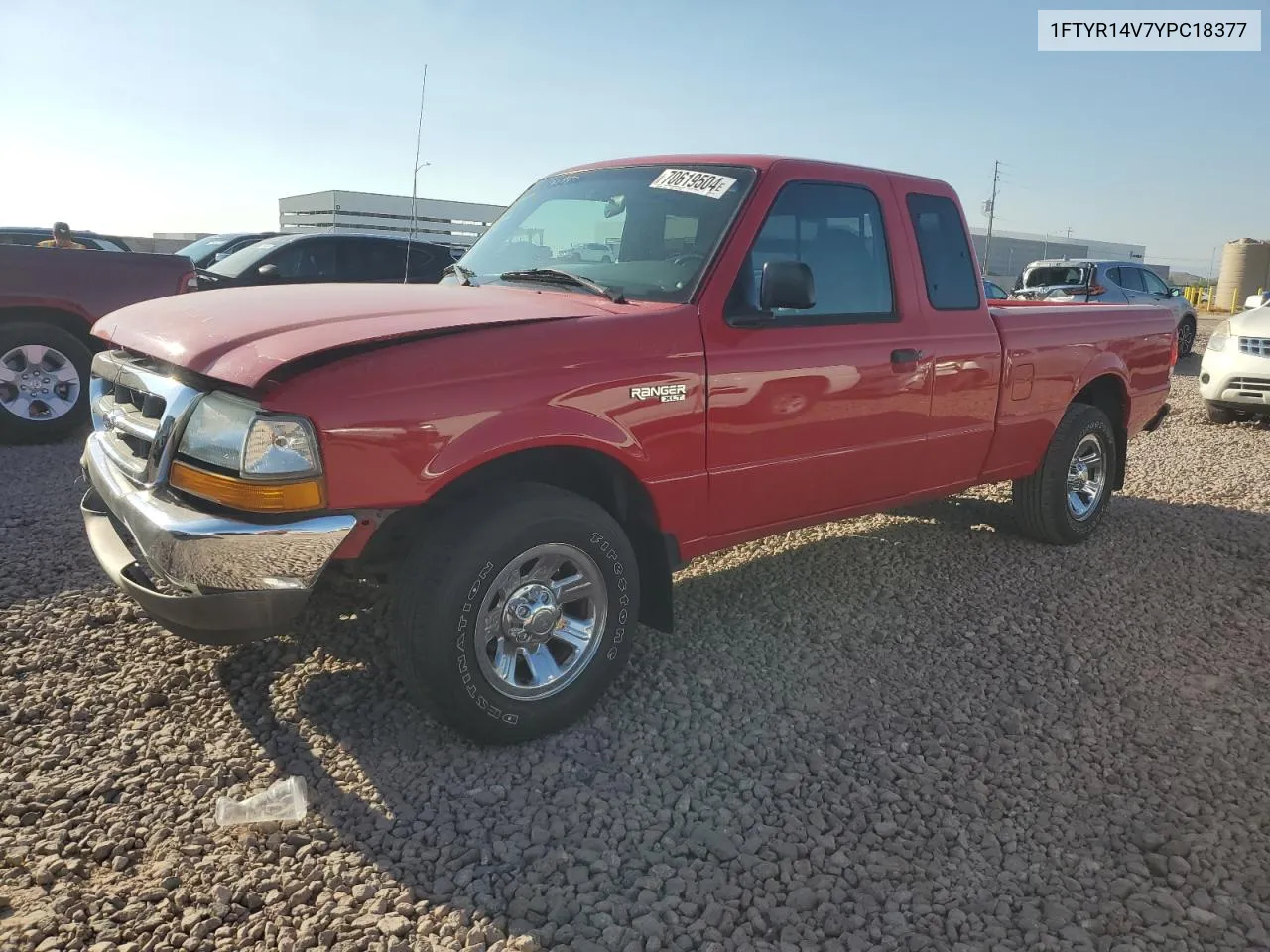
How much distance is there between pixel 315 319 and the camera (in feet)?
9.50

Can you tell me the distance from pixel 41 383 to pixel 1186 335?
706 inches

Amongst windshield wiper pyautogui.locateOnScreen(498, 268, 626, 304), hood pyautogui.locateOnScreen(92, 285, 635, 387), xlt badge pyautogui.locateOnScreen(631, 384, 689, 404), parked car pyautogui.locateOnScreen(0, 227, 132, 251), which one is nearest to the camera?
hood pyautogui.locateOnScreen(92, 285, 635, 387)

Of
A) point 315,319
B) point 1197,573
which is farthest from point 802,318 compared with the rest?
point 1197,573

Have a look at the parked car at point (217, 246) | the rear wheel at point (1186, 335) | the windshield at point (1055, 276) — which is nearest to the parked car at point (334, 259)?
the parked car at point (217, 246)

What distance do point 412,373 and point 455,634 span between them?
31.4 inches

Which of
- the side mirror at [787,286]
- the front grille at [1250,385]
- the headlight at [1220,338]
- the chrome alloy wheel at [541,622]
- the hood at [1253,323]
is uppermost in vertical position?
the hood at [1253,323]

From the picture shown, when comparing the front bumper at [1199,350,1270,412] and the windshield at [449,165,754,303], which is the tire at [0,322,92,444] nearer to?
the windshield at [449,165,754,303]

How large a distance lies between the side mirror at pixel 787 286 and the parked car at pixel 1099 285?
12.6 m

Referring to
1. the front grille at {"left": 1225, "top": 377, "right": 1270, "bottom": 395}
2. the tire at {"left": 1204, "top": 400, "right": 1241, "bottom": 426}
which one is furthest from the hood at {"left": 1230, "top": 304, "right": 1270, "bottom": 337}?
the tire at {"left": 1204, "top": 400, "right": 1241, "bottom": 426}

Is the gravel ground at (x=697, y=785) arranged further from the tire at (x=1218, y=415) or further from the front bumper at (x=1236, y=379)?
the tire at (x=1218, y=415)

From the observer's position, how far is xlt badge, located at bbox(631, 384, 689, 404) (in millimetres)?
3129

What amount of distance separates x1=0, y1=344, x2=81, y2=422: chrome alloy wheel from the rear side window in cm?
617

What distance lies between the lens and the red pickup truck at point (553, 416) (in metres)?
2.59

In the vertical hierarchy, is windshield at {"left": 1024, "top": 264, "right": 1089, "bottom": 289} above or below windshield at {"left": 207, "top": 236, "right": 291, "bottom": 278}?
above
